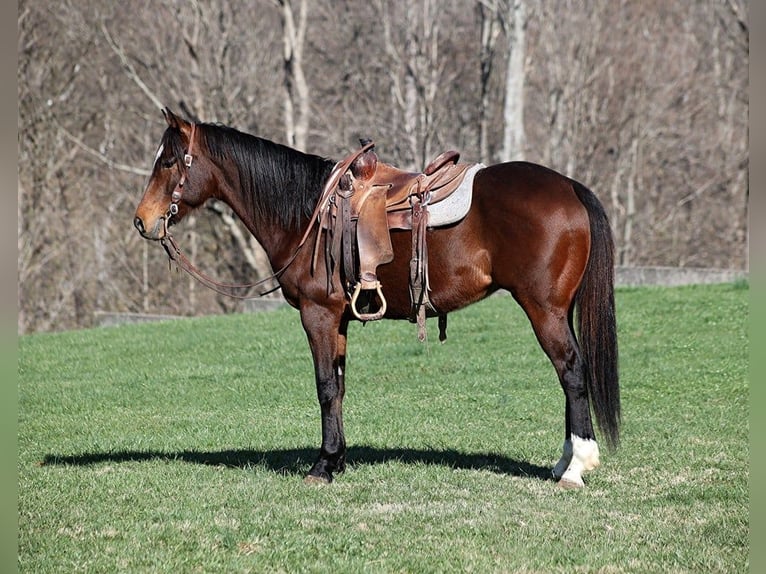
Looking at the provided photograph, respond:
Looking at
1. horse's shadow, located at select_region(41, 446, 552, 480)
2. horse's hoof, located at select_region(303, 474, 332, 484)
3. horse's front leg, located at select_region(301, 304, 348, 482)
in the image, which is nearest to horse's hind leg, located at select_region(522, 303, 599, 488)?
horse's shadow, located at select_region(41, 446, 552, 480)

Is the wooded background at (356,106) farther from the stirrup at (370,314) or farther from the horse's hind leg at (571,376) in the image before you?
the horse's hind leg at (571,376)

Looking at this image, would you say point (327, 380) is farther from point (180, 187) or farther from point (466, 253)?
point (180, 187)

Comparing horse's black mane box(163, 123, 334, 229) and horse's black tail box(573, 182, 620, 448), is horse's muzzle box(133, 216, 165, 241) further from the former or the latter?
horse's black tail box(573, 182, 620, 448)

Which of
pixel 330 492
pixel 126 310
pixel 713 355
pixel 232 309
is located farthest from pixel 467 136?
pixel 330 492

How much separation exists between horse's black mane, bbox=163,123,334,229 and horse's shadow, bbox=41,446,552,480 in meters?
1.77

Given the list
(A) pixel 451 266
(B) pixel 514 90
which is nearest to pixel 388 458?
(A) pixel 451 266

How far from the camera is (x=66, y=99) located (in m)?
24.5

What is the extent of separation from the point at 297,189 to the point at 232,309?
18.5 metres

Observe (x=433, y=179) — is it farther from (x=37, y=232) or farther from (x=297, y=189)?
(x=37, y=232)

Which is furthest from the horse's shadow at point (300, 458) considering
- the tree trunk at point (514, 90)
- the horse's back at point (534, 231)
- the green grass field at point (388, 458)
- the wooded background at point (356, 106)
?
the tree trunk at point (514, 90)

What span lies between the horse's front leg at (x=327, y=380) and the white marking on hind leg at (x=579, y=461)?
1482 millimetres

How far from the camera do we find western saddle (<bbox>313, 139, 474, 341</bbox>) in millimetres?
6352

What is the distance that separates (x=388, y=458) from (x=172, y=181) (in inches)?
98.9

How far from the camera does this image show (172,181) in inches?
261
